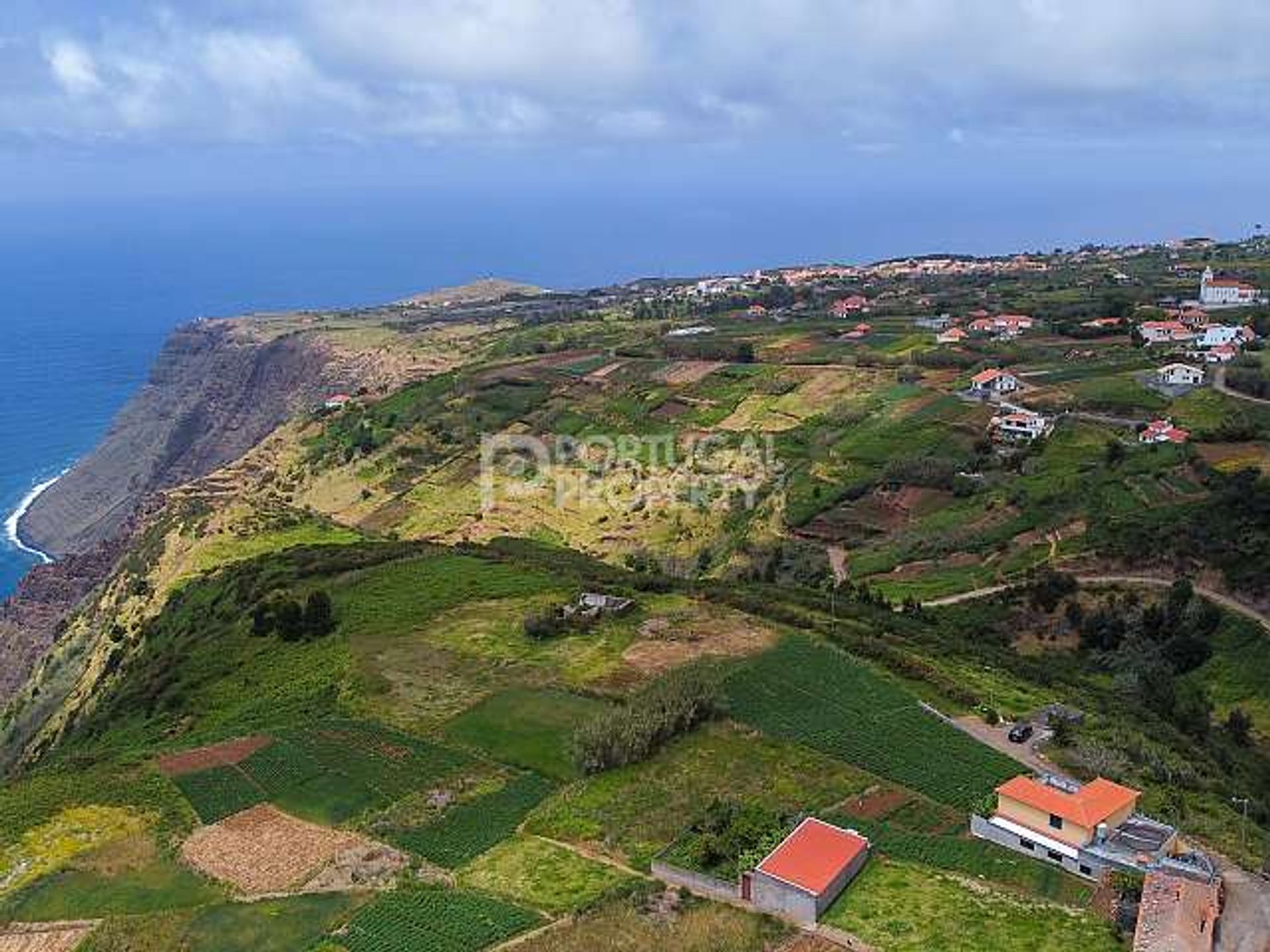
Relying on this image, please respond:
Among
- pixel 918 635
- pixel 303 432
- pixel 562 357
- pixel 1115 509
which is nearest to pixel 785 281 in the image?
pixel 562 357

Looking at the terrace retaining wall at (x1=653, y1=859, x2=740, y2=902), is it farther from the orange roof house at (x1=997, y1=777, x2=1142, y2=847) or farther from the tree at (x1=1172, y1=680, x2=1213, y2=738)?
the tree at (x1=1172, y1=680, x2=1213, y2=738)

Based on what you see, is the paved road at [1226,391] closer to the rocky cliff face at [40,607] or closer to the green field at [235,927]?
the green field at [235,927]

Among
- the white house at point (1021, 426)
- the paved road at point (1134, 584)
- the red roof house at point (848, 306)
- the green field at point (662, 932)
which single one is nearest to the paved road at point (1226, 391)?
the white house at point (1021, 426)

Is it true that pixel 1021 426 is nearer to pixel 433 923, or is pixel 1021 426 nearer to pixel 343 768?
pixel 343 768

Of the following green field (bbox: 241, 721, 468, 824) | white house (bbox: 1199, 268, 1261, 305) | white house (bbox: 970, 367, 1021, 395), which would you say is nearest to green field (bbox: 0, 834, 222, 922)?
green field (bbox: 241, 721, 468, 824)

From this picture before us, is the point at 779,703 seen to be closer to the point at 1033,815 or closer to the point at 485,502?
the point at 1033,815
